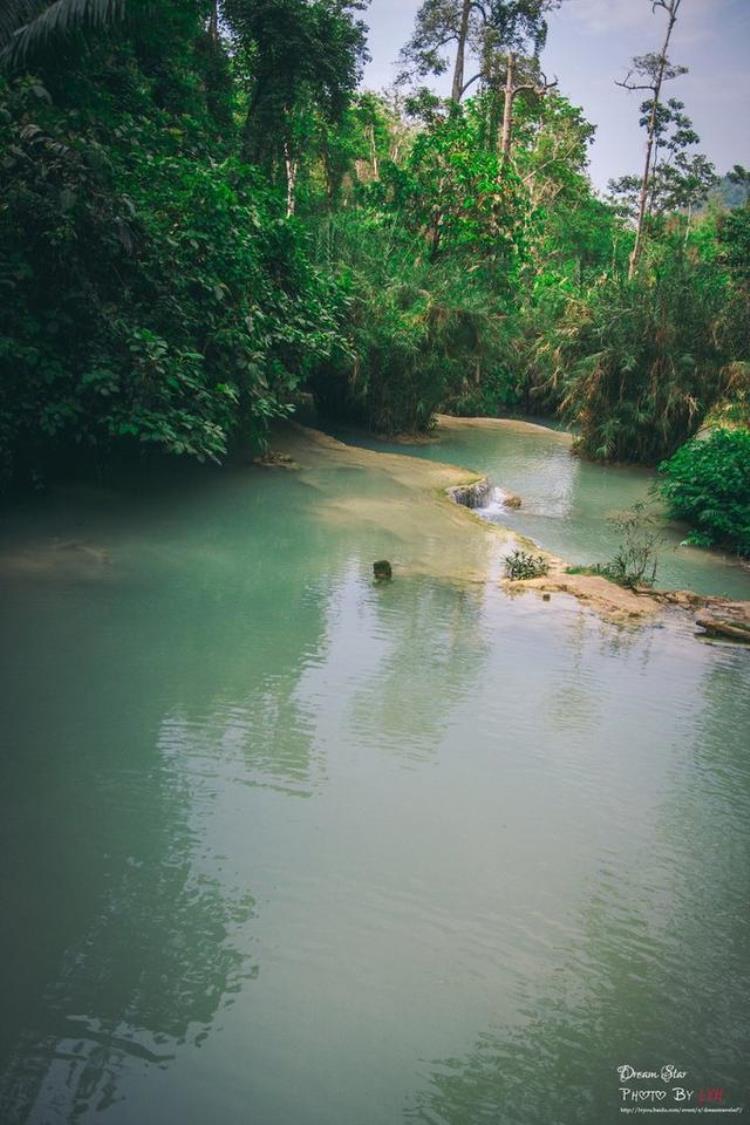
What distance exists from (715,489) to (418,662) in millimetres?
7415

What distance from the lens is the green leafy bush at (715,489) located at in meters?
11.5

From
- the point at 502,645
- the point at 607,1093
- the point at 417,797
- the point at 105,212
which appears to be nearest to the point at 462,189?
the point at 105,212

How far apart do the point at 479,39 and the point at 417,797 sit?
29397 mm

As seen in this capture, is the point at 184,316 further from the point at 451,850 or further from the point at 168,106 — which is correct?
the point at 168,106

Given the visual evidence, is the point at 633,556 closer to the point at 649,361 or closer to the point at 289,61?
the point at 649,361

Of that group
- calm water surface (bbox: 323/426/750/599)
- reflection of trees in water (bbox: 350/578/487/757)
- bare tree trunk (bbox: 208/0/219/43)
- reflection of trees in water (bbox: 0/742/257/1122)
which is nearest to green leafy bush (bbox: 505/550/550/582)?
reflection of trees in water (bbox: 350/578/487/757)

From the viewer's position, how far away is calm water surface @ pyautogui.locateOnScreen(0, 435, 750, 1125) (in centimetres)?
273

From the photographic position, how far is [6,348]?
7340 millimetres

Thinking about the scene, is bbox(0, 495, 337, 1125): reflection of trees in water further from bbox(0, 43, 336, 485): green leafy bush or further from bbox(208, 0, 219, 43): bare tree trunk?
bbox(208, 0, 219, 43): bare tree trunk

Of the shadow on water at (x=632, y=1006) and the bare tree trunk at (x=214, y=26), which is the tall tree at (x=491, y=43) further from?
the shadow on water at (x=632, y=1006)

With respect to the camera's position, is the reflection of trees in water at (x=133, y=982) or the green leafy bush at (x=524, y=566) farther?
the green leafy bush at (x=524, y=566)

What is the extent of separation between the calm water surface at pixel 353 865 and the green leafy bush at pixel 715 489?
495 cm

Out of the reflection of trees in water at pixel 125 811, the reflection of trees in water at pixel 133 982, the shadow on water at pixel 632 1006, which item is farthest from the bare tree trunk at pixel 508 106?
the reflection of trees in water at pixel 133 982

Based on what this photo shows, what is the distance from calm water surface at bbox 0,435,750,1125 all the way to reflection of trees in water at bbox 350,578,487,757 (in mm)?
32
